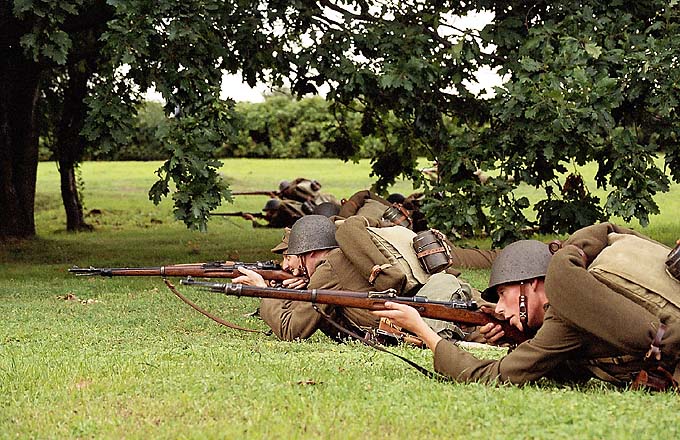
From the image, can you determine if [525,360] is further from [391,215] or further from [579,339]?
[391,215]

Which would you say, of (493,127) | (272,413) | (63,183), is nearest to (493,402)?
(272,413)

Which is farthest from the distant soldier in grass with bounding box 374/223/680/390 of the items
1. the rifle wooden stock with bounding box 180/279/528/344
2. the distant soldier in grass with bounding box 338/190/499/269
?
the distant soldier in grass with bounding box 338/190/499/269

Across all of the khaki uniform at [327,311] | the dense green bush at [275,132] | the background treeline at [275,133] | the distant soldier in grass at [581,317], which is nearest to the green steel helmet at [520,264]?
the distant soldier in grass at [581,317]

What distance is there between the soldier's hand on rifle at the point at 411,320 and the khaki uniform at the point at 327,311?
6.46 ft

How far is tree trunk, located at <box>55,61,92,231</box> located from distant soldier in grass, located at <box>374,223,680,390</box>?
60.2 feet

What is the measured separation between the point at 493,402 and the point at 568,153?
36.1 ft

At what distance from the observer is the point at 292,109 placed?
175 ft

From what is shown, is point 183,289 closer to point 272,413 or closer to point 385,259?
point 385,259

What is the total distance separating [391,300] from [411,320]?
0.35 m

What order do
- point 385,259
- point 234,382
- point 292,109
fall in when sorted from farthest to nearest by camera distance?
point 292,109 → point 385,259 → point 234,382

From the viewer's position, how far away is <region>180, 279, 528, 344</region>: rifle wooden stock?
23.4 ft

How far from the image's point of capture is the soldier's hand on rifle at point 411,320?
705 cm

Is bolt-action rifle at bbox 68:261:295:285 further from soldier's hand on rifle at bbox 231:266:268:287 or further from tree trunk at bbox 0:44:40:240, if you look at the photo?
tree trunk at bbox 0:44:40:240

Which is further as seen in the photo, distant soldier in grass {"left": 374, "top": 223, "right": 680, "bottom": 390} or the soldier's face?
the soldier's face
